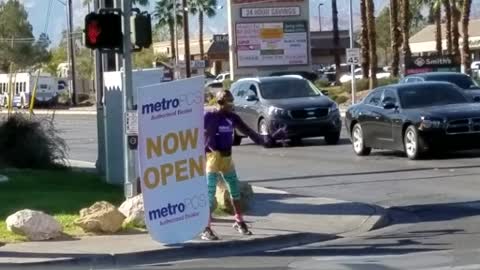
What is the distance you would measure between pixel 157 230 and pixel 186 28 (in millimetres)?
62784

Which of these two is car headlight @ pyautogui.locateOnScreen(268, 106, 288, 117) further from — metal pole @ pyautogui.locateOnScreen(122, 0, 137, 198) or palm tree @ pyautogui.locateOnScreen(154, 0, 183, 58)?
palm tree @ pyautogui.locateOnScreen(154, 0, 183, 58)

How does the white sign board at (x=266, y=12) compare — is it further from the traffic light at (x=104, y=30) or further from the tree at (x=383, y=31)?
the tree at (x=383, y=31)

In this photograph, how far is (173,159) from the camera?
14297mm

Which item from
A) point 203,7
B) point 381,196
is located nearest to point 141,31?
point 381,196

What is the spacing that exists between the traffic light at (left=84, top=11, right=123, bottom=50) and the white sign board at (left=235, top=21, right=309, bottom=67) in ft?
166

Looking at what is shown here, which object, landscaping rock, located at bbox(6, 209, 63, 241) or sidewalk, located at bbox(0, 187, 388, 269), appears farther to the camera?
landscaping rock, located at bbox(6, 209, 63, 241)

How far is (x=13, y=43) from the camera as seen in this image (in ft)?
316

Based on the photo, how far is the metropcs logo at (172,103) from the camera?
46.3ft

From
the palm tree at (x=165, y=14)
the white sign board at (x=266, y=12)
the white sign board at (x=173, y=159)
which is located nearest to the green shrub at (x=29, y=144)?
the white sign board at (x=173, y=159)

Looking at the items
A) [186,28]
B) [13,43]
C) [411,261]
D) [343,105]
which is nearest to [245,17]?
[186,28]

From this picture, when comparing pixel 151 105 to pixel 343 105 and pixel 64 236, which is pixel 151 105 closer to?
pixel 64 236

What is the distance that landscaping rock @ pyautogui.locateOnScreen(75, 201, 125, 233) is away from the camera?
49.4 feet

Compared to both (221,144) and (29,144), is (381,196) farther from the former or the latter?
(29,144)

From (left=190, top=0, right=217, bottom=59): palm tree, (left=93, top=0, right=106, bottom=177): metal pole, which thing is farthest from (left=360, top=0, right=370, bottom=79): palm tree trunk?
(left=190, top=0, right=217, bottom=59): palm tree
